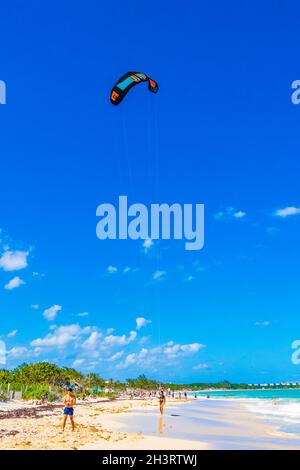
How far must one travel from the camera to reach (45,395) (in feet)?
158

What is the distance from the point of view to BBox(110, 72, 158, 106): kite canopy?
21234mm

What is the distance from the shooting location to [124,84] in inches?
861

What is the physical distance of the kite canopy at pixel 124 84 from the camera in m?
21.2

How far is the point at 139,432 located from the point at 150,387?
127m

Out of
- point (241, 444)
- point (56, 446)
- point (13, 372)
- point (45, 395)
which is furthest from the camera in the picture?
point (13, 372)
